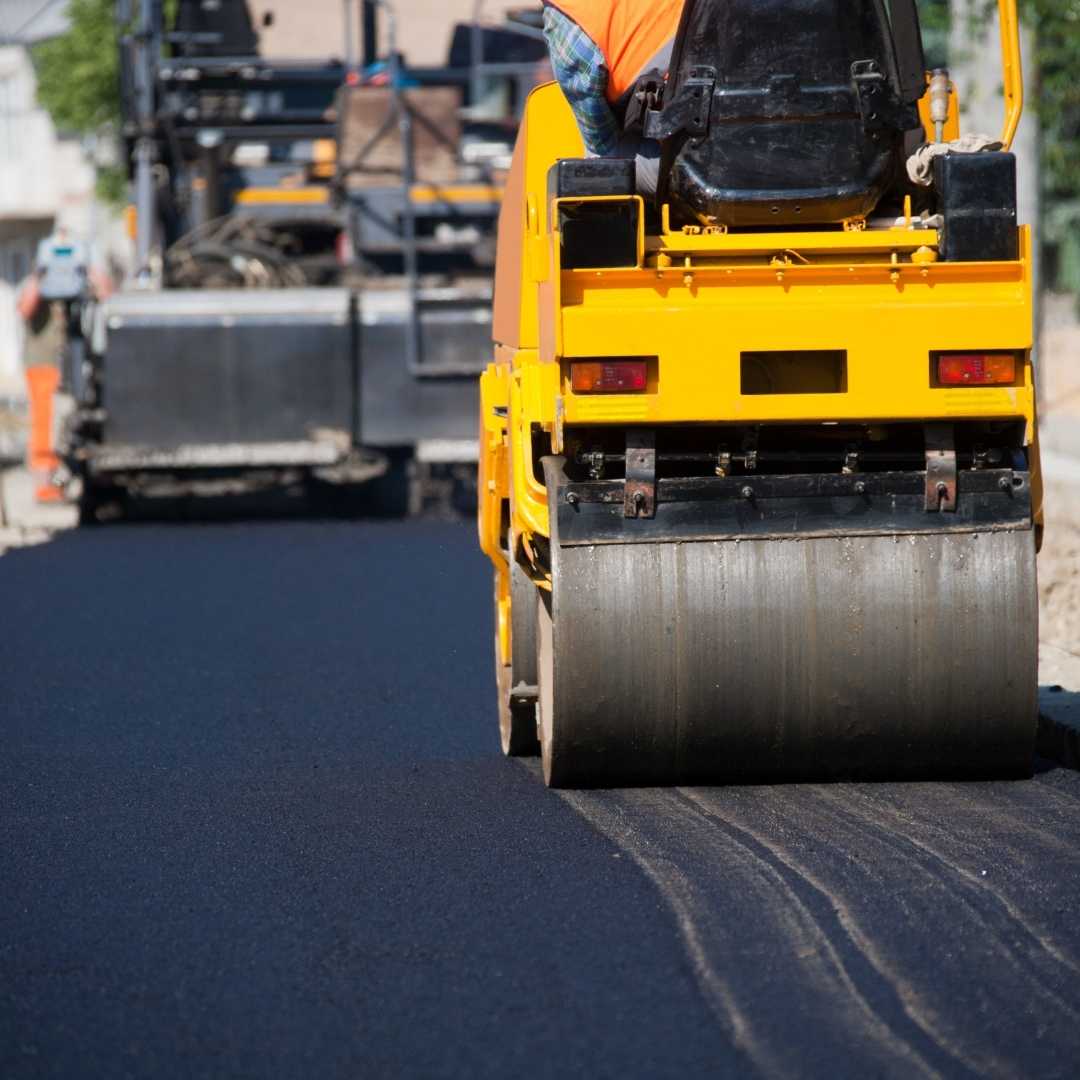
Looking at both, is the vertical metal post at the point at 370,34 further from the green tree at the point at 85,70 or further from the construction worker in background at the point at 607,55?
the green tree at the point at 85,70

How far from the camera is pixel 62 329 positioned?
582 inches

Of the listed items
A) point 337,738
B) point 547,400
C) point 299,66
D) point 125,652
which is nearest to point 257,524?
point 299,66

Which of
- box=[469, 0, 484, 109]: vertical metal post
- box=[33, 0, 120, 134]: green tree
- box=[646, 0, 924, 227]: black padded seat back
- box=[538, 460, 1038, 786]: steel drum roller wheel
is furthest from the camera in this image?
box=[33, 0, 120, 134]: green tree

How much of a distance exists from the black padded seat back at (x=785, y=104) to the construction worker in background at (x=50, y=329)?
9.26m

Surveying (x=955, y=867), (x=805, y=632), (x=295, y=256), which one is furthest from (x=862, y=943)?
(x=295, y=256)

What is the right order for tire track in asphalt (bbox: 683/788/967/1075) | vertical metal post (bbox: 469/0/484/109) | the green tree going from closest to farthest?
tire track in asphalt (bbox: 683/788/967/1075) < vertical metal post (bbox: 469/0/484/109) < the green tree

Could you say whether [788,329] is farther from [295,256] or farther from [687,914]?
[295,256]

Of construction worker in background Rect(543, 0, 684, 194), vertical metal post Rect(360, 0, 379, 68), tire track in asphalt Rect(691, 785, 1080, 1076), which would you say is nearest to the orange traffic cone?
vertical metal post Rect(360, 0, 379, 68)

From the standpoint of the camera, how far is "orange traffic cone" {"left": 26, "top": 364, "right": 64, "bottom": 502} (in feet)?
49.9

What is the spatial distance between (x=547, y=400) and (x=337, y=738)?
1.93 metres

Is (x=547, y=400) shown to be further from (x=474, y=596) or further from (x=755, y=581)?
(x=474, y=596)

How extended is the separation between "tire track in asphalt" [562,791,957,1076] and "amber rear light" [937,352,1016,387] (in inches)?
47.4

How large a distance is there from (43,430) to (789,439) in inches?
408

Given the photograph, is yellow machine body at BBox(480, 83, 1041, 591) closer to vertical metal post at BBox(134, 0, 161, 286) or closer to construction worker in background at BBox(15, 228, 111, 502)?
construction worker in background at BBox(15, 228, 111, 502)
